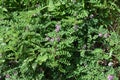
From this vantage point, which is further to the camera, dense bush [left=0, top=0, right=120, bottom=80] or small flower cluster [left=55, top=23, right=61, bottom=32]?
small flower cluster [left=55, top=23, right=61, bottom=32]

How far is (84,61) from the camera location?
3195mm

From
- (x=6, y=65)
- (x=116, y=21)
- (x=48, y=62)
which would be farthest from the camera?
(x=116, y=21)

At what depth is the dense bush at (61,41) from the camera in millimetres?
3078

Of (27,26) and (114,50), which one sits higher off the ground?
(27,26)

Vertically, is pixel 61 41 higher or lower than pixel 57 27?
lower

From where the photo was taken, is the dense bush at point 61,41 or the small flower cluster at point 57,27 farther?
the small flower cluster at point 57,27

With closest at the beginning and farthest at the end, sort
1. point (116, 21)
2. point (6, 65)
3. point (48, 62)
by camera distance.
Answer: point (48, 62)
point (6, 65)
point (116, 21)

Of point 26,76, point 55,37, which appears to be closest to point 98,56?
point 55,37

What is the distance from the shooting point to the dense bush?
3078mm

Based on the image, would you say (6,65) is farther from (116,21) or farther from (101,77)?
(116,21)

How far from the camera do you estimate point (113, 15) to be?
11.7 feet

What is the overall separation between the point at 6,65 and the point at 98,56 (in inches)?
36.2

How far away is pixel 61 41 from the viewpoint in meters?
3.12

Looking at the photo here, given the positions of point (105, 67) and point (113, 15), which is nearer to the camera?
point (105, 67)
